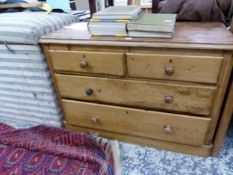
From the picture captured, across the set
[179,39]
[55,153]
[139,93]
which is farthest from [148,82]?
[55,153]

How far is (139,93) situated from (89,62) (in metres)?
0.31

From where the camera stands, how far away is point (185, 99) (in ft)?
3.25

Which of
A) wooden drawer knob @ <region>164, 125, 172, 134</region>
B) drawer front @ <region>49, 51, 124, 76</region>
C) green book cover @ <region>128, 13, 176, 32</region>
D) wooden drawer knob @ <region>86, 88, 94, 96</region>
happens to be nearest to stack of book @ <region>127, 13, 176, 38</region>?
green book cover @ <region>128, 13, 176, 32</region>

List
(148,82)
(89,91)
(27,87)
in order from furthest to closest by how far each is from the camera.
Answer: (27,87)
(89,91)
(148,82)

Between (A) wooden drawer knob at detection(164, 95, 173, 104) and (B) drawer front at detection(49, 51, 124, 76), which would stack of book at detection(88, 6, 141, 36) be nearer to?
(B) drawer front at detection(49, 51, 124, 76)

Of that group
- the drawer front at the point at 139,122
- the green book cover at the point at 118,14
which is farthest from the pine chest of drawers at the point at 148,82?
the green book cover at the point at 118,14

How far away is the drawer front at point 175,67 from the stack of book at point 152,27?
10 cm

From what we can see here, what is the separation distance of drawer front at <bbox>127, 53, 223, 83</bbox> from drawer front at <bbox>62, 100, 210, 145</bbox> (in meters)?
0.23

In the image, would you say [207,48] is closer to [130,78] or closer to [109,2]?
[130,78]

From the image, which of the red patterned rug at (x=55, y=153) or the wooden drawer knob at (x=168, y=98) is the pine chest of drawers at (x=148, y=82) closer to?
the wooden drawer knob at (x=168, y=98)

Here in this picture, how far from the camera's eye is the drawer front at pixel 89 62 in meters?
0.99

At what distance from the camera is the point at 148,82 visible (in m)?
1.00

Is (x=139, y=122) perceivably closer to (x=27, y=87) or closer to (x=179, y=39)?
(x=179, y=39)

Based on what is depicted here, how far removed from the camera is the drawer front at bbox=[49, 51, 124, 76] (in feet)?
3.26
